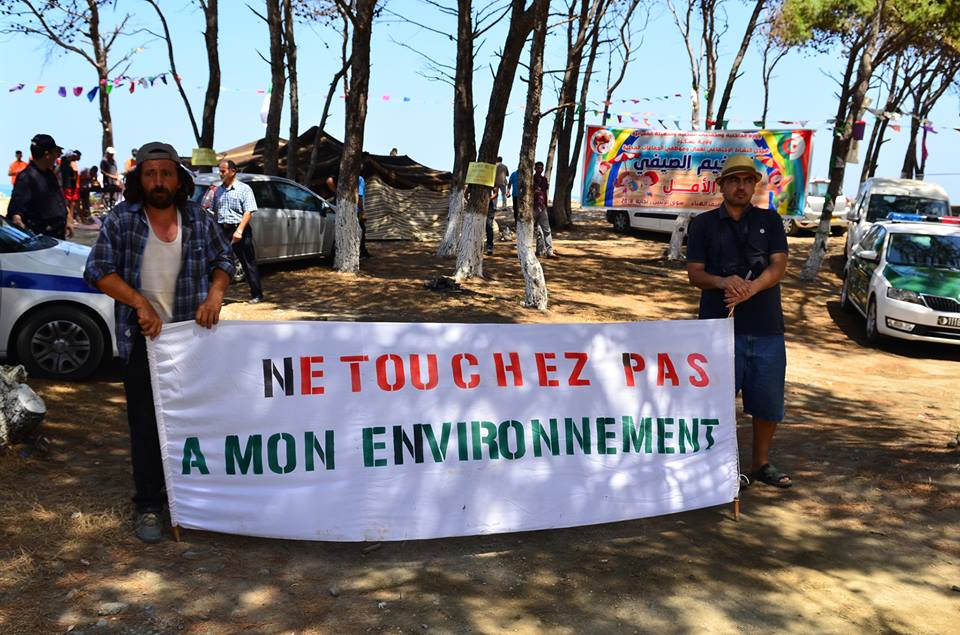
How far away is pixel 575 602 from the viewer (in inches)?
146

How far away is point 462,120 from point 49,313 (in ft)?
37.8

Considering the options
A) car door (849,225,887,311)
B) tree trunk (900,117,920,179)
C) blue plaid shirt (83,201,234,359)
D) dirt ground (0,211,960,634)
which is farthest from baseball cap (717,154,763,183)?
tree trunk (900,117,920,179)

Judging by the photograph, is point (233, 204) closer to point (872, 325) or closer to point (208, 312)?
point (208, 312)

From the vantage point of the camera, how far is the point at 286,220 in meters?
14.0

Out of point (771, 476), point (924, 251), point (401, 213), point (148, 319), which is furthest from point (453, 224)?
point (148, 319)

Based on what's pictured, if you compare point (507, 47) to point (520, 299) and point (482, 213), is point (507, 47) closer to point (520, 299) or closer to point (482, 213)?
point (482, 213)

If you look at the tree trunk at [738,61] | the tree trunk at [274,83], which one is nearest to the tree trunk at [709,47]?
the tree trunk at [738,61]

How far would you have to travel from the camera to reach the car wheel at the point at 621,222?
2319cm

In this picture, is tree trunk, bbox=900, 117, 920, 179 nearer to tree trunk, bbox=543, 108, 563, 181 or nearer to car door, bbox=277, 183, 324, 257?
tree trunk, bbox=543, 108, 563, 181

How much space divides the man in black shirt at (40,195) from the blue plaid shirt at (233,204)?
2157mm

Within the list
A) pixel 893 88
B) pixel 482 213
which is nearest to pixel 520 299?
pixel 482 213

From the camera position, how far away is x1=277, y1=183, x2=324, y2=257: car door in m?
14.2

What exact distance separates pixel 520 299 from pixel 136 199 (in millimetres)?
8255

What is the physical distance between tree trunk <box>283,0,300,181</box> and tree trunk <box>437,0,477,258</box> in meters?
5.43
